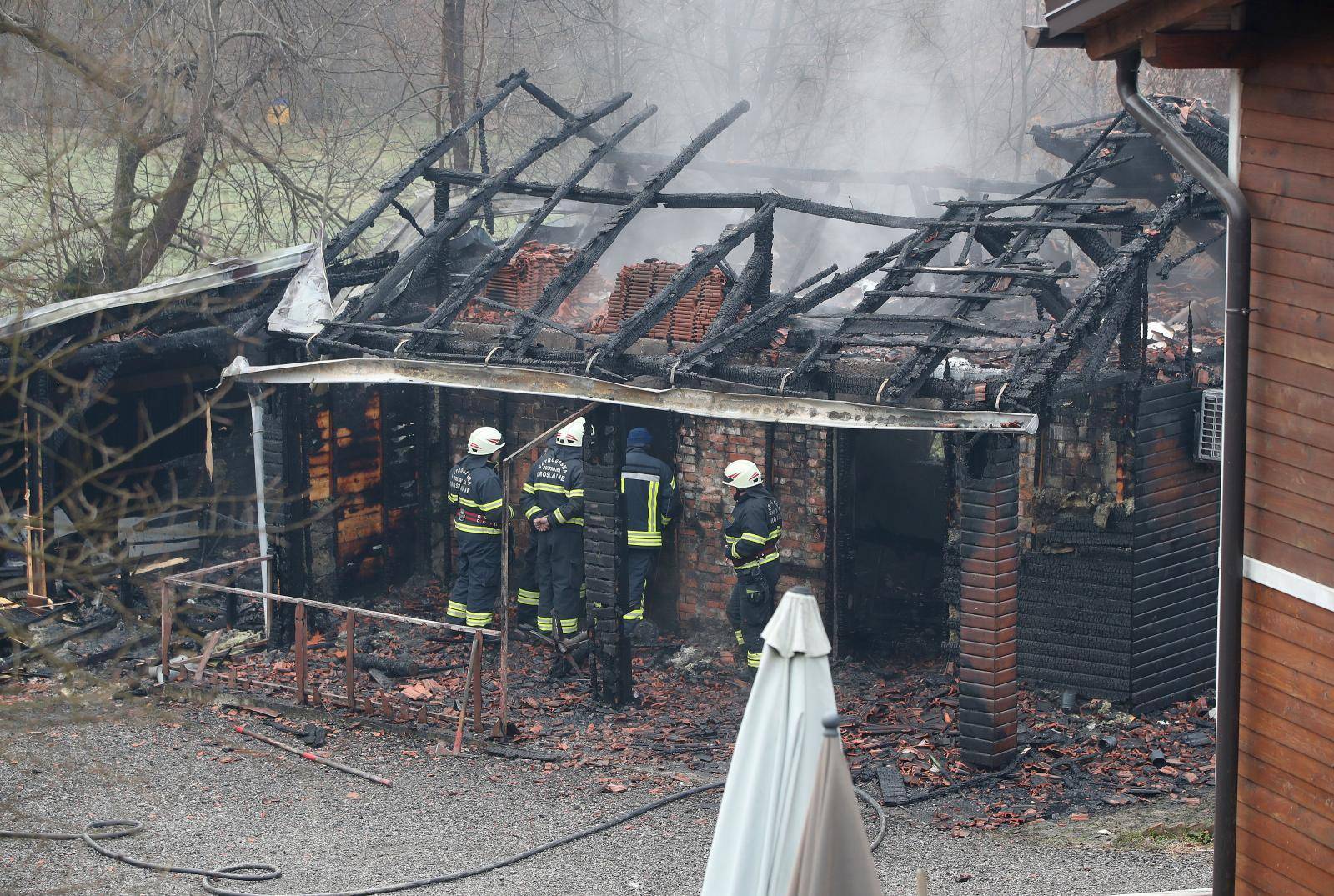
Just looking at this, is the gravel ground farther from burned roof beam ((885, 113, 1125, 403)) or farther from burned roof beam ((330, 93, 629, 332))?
burned roof beam ((330, 93, 629, 332))

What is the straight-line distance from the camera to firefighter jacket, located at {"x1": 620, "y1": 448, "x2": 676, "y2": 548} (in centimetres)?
1185

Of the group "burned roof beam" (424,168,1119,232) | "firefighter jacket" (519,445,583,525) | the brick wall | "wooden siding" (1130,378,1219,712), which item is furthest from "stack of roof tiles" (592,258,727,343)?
"wooden siding" (1130,378,1219,712)

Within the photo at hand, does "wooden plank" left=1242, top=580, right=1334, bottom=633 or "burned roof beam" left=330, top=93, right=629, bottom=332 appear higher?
"burned roof beam" left=330, top=93, right=629, bottom=332

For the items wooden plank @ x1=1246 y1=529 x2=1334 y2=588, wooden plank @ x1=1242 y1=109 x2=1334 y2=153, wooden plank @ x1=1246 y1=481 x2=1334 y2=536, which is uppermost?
wooden plank @ x1=1242 y1=109 x2=1334 y2=153

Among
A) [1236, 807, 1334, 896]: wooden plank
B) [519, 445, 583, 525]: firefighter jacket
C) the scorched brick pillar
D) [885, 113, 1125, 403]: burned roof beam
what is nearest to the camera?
[1236, 807, 1334, 896]: wooden plank

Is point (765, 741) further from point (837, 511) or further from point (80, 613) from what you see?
point (80, 613)

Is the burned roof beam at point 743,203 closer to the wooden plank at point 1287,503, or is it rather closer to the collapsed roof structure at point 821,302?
the collapsed roof structure at point 821,302

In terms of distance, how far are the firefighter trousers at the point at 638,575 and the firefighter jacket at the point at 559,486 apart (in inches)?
22.4

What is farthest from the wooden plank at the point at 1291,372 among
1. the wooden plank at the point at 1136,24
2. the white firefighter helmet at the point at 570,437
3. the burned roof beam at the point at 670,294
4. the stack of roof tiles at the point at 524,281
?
the stack of roof tiles at the point at 524,281

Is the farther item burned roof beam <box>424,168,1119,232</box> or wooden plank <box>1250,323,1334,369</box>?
burned roof beam <box>424,168,1119,232</box>

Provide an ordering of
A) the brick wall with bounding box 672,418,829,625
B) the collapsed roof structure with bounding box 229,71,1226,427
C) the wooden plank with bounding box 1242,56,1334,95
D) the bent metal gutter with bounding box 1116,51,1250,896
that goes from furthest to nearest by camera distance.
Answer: the brick wall with bounding box 672,418,829,625
the collapsed roof structure with bounding box 229,71,1226,427
the bent metal gutter with bounding box 1116,51,1250,896
the wooden plank with bounding box 1242,56,1334,95

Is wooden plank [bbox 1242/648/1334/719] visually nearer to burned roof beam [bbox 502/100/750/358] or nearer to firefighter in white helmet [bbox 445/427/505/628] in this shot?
burned roof beam [bbox 502/100/750/358]

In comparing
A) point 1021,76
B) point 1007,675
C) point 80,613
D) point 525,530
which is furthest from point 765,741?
point 1021,76

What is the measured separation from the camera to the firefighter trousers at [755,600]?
1106cm
